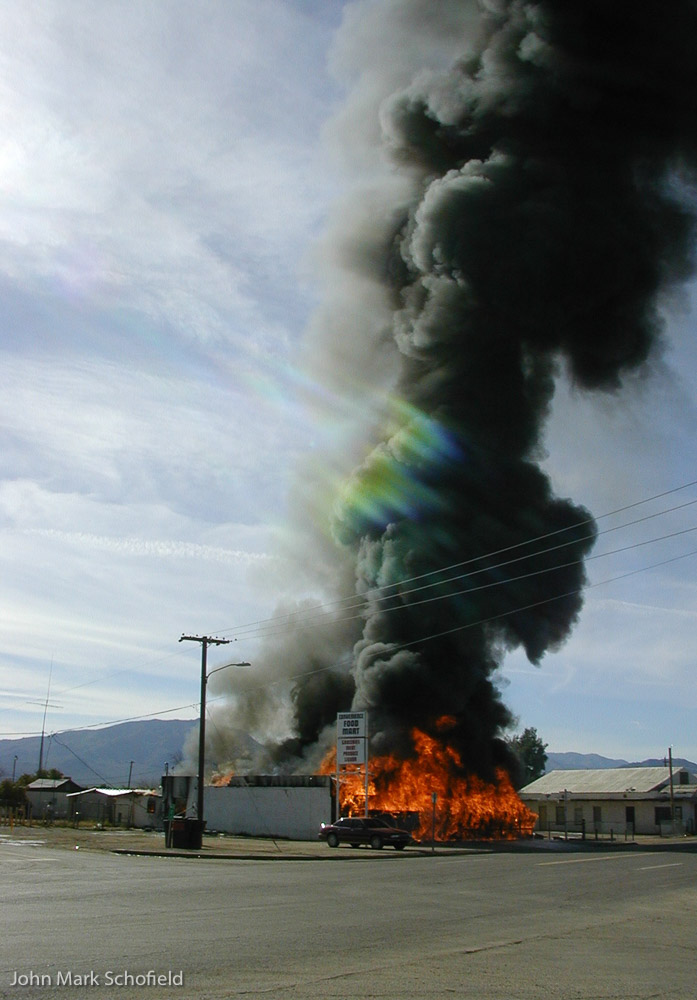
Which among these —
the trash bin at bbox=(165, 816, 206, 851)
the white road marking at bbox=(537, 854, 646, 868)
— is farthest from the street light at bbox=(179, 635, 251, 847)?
the white road marking at bbox=(537, 854, 646, 868)

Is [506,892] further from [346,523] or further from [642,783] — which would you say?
[642,783]

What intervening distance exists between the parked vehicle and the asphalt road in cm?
1304

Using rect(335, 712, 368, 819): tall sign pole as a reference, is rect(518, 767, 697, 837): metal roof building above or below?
below

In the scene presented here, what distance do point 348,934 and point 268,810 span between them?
3471cm

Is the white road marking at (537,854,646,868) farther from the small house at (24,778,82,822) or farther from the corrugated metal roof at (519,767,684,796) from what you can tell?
the small house at (24,778,82,822)

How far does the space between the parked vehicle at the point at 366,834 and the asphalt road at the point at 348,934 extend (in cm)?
1304

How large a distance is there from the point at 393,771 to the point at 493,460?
49.5 ft

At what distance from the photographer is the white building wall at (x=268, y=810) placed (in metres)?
42.3

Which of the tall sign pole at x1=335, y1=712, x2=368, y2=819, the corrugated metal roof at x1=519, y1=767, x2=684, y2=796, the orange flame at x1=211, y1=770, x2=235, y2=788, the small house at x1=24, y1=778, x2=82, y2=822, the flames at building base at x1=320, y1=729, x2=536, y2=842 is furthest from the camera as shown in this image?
the small house at x1=24, y1=778, x2=82, y2=822

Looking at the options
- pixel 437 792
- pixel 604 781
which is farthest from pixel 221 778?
pixel 604 781

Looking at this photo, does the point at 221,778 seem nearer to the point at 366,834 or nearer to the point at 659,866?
the point at 366,834

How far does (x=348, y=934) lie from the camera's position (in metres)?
11.1

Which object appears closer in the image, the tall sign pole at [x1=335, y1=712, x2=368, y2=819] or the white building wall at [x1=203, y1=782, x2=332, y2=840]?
the tall sign pole at [x1=335, y1=712, x2=368, y2=819]

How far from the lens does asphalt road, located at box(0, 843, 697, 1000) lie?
8125 millimetres
